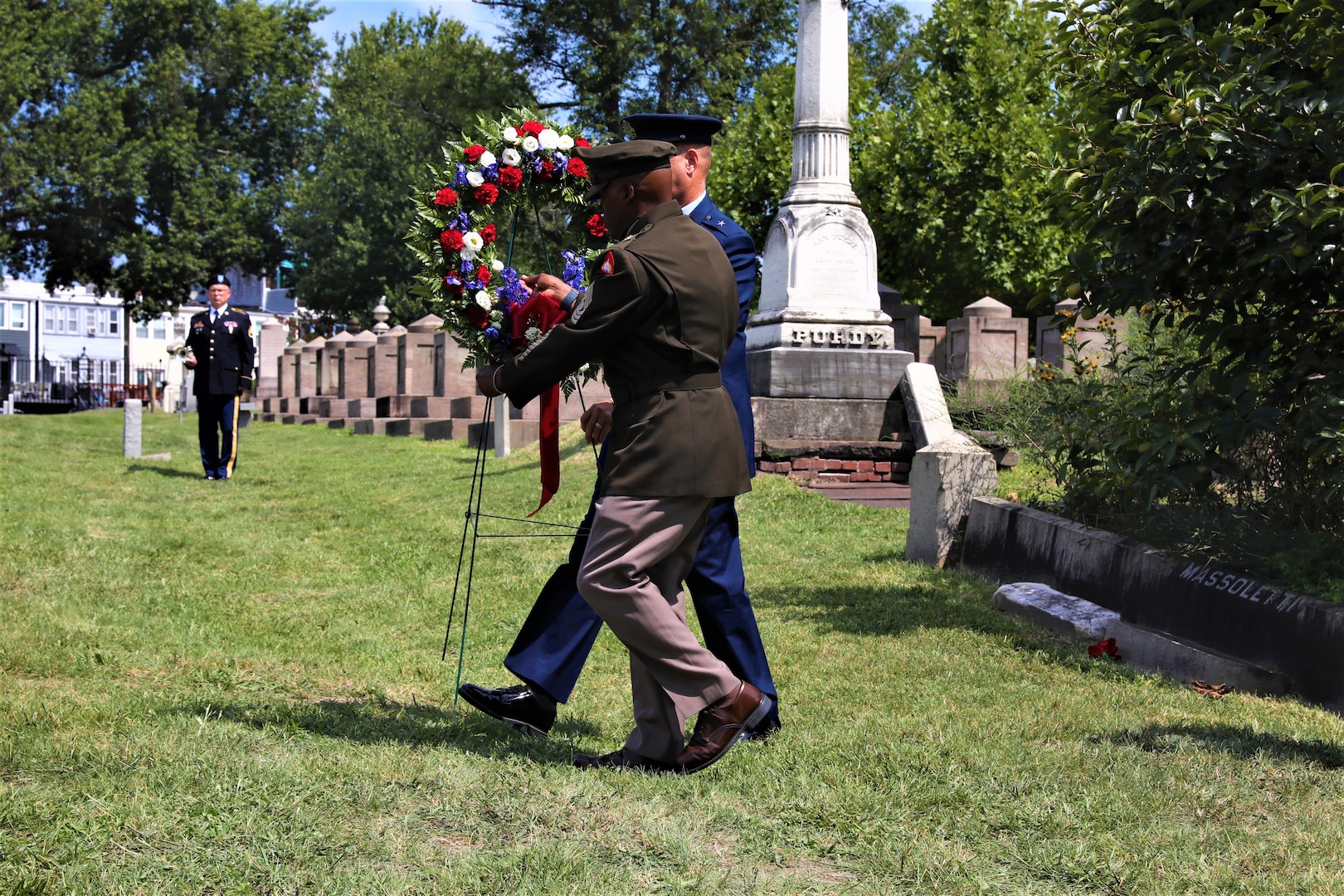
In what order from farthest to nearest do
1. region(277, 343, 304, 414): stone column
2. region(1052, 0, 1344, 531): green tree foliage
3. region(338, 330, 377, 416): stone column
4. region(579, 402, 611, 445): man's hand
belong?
1. region(277, 343, 304, 414): stone column
2. region(338, 330, 377, 416): stone column
3. region(1052, 0, 1344, 531): green tree foliage
4. region(579, 402, 611, 445): man's hand

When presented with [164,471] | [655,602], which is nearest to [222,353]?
[164,471]

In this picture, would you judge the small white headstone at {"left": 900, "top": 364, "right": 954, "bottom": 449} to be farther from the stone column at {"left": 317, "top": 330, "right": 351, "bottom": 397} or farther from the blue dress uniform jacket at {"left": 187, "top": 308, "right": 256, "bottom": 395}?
the stone column at {"left": 317, "top": 330, "right": 351, "bottom": 397}

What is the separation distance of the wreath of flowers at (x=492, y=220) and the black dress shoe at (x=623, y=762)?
4.95 ft

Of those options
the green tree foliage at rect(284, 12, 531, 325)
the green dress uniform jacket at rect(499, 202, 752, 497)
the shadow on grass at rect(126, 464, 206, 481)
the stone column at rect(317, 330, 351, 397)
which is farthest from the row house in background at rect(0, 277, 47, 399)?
the green dress uniform jacket at rect(499, 202, 752, 497)

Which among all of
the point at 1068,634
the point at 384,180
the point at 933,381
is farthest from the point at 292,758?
the point at 384,180

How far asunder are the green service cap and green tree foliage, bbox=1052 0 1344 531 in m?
2.42

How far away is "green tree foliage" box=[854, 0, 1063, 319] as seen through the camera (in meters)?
28.7

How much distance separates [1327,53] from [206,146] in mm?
46164

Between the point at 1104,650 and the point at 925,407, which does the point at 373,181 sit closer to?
the point at 925,407

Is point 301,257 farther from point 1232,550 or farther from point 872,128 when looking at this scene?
point 1232,550

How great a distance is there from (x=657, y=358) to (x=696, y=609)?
109 centimetres

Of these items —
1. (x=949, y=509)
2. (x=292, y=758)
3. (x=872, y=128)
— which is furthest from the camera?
(x=872, y=128)

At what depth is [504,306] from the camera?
5.07 m

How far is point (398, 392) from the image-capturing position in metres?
29.5
